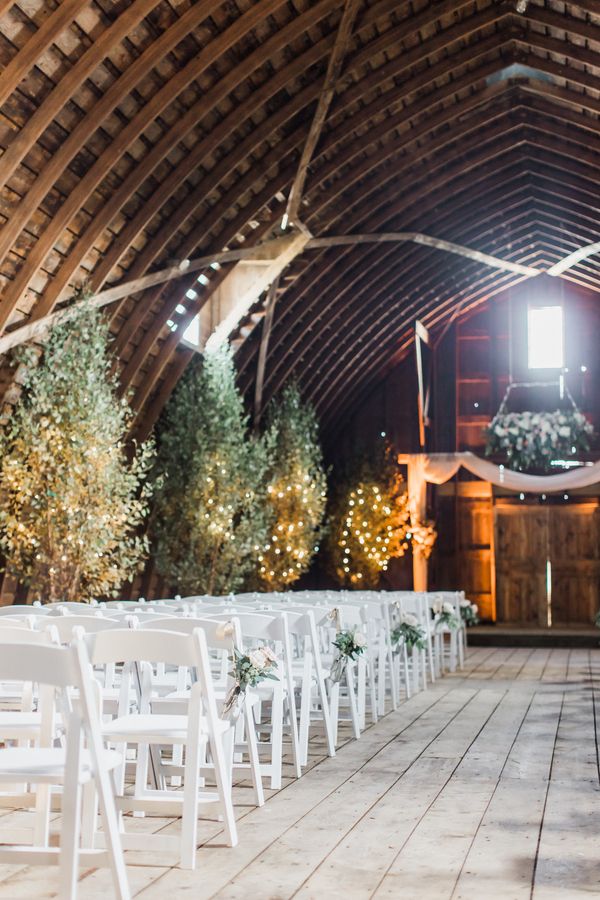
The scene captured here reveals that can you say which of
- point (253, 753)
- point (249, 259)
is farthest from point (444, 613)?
point (253, 753)

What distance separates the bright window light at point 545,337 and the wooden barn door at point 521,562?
9.45 ft

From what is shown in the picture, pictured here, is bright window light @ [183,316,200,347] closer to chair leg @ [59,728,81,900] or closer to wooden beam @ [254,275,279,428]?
wooden beam @ [254,275,279,428]

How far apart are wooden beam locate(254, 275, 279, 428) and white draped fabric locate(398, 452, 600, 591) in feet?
11.2

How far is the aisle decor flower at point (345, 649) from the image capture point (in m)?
6.56

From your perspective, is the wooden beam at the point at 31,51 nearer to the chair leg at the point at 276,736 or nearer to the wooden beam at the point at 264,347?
the chair leg at the point at 276,736

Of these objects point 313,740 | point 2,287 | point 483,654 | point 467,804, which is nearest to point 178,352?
point 2,287

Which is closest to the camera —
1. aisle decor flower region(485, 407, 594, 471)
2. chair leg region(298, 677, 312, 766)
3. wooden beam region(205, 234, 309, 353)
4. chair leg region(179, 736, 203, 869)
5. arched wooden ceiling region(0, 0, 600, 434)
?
A: chair leg region(179, 736, 203, 869)

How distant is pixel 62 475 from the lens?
9.86 meters

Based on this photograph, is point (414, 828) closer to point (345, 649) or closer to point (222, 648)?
point (222, 648)

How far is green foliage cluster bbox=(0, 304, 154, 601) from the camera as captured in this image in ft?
32.2

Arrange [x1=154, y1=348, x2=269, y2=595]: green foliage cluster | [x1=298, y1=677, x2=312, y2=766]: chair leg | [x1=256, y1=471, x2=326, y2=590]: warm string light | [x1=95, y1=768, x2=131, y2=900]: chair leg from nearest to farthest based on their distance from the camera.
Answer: [x1=95, y1=768, x2=131, y2=900]: chair leg, [x1=298, y1=677, x2=312, y2=766]: chair leg, [x1=154, y1=348, x2=269, y2=595]: green foliage cluster, [x1=256, y1=471, x2=326, y2=590]: warm string light

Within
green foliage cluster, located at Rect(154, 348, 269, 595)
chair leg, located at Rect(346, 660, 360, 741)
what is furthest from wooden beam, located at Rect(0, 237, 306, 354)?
chair leg, located at Rect(346, 660, 360, 741)

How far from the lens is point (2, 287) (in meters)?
9.95

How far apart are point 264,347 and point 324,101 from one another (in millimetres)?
4803
